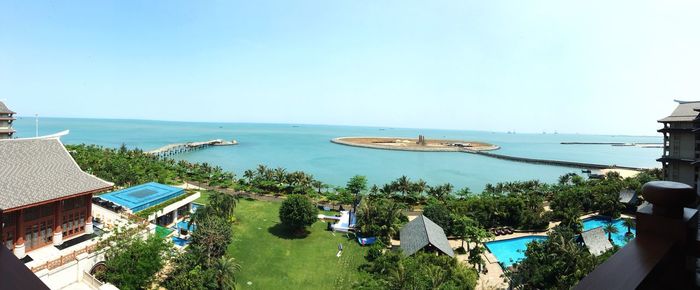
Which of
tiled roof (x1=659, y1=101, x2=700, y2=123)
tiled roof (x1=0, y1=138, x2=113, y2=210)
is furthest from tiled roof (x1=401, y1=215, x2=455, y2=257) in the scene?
tiled roof (x1=0, y1=138, x2=113, y2=210)

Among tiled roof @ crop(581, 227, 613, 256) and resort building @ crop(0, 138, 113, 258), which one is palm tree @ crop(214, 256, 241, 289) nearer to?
resort building @ crop(0, 138, 113, 258)

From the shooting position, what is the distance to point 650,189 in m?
1.56

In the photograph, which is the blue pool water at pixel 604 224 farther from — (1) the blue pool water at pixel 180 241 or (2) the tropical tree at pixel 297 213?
(1) the blue pool water at pixel 180 241

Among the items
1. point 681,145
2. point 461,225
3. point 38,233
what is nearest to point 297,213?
point 461,225

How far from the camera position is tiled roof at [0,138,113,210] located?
14.9 metres

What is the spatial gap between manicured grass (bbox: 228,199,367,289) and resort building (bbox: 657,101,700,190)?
539 inches

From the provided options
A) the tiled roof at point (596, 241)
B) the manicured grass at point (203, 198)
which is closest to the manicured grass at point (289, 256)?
the manicured grass at point (203, 198)

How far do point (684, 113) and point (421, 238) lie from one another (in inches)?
511

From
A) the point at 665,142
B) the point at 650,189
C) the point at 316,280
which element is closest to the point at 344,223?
the point at 316,280

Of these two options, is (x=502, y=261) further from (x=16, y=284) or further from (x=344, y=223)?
(x=16, y=284)

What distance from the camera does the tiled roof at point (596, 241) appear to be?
831 inches

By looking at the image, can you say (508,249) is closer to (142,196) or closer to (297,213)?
(297,213)

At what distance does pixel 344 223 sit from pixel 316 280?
29.8 ft

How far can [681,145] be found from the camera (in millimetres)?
12039
